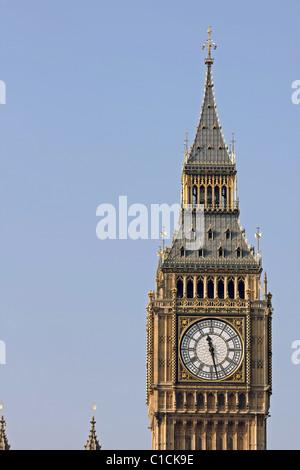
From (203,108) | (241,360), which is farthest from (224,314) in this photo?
(203,108)

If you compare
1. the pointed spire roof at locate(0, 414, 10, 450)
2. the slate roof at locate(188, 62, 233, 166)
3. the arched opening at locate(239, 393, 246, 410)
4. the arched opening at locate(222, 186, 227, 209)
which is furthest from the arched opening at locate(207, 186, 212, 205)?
the pointed spire roof at locate(0, 414, 10, 450)

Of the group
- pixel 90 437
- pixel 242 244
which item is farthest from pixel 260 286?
pixel 90 437

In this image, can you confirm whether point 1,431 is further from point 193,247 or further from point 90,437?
point 193,247

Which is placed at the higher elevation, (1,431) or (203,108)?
(203,108)

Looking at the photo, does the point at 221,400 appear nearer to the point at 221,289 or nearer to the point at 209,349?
the point at 209,349

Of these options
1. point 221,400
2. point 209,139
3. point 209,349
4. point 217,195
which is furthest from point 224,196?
point 221,400
